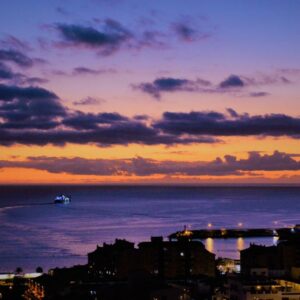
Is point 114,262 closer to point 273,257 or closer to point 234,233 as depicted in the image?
point 273,257

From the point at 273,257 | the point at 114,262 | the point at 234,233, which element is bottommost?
the point at 114,262

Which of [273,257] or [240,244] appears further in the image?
[240,244]

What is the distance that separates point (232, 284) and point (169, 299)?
7.15 ft

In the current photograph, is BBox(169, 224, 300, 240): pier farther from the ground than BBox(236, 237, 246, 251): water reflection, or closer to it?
→ farther from the ground

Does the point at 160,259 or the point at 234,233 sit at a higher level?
the point at 234,233

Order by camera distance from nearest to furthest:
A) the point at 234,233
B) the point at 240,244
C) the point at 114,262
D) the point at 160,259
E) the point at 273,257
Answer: the point at 114,262
the point at 273,257
the point at 160,259
the point at 240,244
the point at 234,233

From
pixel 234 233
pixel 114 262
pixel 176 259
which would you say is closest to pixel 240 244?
pixel 234 233

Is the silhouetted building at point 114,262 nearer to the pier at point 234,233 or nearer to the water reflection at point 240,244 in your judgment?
the water reflection at point 240,244

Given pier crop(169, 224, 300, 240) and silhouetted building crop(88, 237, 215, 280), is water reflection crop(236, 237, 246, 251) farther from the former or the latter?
silhouetted building crop(88, 237, 215, 280)

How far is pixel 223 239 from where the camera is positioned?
70.6m

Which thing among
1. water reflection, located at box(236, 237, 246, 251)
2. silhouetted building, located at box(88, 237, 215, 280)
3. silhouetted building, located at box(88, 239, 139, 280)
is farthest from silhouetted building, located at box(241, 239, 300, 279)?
water reflection, located at box(236, 237, 246, 251)

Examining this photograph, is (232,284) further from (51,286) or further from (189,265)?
(189,265)

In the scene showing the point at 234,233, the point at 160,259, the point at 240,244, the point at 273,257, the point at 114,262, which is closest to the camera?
the point at 114,262

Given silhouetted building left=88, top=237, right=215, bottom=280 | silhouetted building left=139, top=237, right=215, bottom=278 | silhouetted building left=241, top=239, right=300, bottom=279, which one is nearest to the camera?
silhouetted building left=241, top=239, right=300, bottom=279
